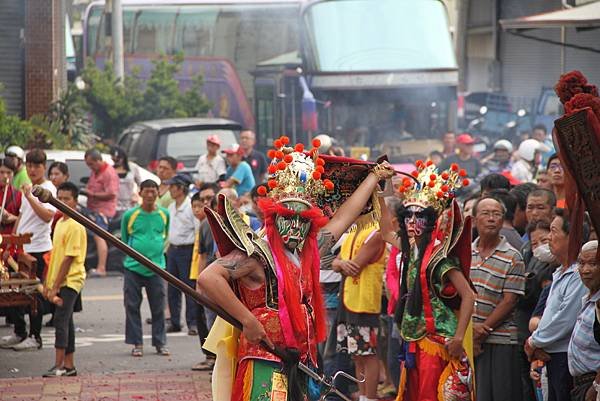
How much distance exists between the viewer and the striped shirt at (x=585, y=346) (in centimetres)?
726

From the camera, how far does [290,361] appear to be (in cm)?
707

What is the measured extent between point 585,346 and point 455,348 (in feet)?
4.20

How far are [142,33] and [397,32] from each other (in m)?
9.52

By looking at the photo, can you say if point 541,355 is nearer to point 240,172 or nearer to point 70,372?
point 70,372

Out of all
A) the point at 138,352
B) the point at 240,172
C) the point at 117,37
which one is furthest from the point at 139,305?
the point at 117,37

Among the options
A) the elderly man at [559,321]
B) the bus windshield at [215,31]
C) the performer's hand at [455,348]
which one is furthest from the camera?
the bus windshield at [215,31]

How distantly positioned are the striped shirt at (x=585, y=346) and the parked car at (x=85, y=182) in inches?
459

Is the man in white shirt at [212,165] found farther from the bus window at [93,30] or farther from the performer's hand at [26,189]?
the bus window at [93,30]

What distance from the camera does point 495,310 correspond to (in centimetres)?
899

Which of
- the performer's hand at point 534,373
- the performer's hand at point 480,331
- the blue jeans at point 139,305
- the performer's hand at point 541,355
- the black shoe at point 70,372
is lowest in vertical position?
the black shoe at point 70,372

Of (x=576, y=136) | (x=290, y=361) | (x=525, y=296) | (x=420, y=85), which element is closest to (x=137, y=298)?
(x=525, y=296)

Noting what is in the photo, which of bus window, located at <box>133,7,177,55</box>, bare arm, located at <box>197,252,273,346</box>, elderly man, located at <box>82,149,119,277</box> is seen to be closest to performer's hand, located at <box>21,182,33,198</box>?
bare arm, located at <box>197,252,273,346</box>

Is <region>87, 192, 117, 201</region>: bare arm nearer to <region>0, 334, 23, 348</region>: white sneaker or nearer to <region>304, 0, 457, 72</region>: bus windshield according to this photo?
<region>0, 334, 23, 348</region>: white sneaker

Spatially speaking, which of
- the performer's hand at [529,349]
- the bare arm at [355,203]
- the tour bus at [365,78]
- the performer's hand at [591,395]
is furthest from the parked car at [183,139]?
the performer's hand at [591,395]
